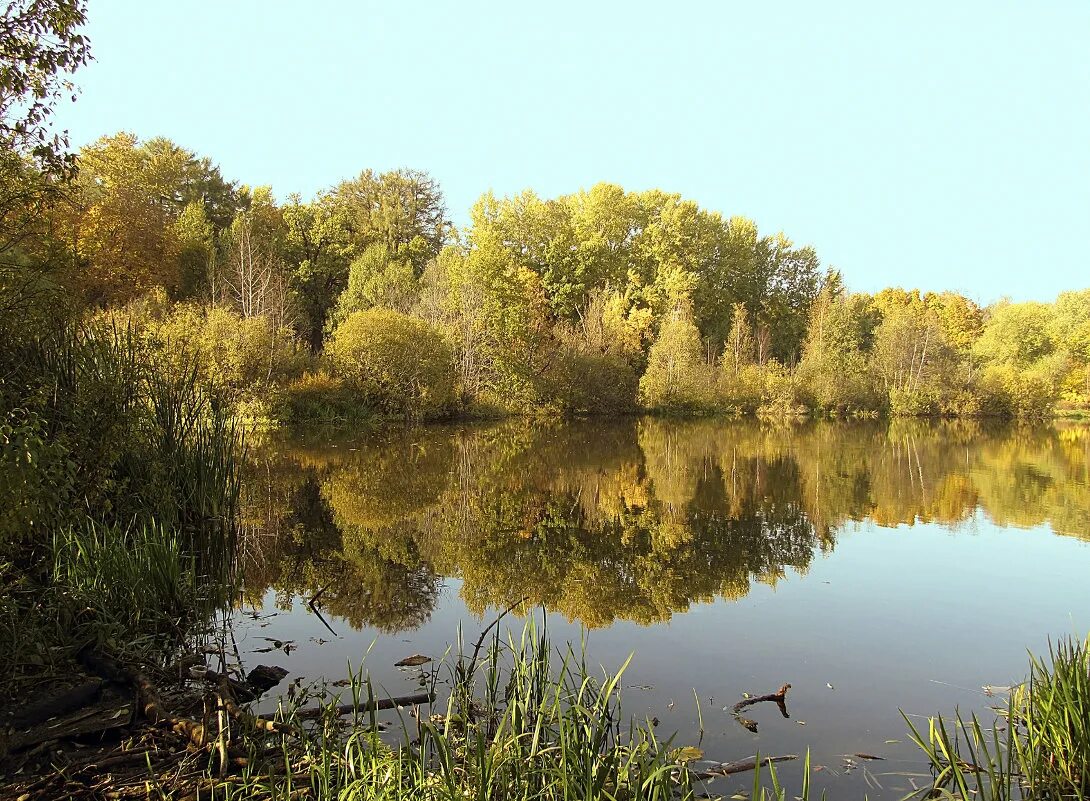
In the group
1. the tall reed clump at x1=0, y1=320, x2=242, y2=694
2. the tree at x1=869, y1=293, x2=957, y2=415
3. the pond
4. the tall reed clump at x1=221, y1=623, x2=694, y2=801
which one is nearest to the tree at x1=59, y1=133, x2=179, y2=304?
the pond

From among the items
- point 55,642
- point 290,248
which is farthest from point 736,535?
point 290,248

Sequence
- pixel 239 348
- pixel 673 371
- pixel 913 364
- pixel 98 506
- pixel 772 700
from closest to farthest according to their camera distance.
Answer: pixel 772 700
pixel 98 506
pixel 239 348
pixel 673 371
pixel 913 364

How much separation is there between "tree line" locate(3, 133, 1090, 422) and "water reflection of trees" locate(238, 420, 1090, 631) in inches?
207

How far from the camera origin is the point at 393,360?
28.3 metres

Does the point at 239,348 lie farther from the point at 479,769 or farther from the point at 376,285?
the point at 479,769

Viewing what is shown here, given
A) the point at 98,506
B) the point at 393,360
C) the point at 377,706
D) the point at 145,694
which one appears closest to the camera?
the point at 145,694

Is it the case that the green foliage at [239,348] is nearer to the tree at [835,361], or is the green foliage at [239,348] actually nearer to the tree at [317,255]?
the tree at [317,255]

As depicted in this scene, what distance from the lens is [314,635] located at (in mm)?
6125

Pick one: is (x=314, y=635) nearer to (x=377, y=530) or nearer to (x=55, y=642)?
(x=55, y=642)

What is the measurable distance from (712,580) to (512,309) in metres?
30.4

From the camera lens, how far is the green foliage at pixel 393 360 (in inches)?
1092

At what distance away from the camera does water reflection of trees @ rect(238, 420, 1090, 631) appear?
7.81 metres

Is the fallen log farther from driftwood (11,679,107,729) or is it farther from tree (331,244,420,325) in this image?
tree (331,244,420,325)

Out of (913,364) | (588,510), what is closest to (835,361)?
(913,364)
